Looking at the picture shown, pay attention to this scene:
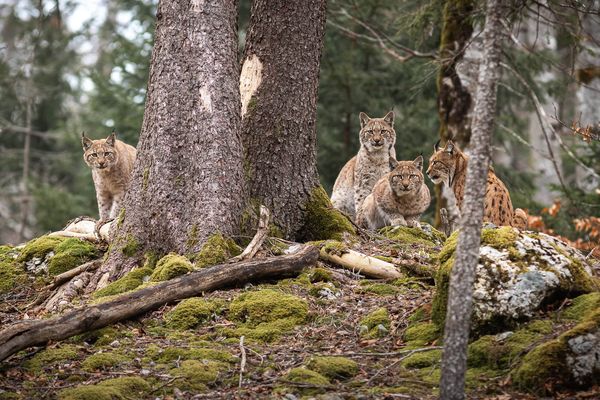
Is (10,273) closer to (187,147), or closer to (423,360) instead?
(187,147)

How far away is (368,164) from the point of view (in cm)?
1311

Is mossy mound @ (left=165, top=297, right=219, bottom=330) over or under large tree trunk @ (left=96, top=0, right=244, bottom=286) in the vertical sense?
under

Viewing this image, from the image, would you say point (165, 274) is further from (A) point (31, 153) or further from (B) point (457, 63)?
(A) point (31, 153)

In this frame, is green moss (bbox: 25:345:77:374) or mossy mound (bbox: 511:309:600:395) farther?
green moss (bbox: 25:345:77:374)

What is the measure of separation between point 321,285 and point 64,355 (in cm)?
264

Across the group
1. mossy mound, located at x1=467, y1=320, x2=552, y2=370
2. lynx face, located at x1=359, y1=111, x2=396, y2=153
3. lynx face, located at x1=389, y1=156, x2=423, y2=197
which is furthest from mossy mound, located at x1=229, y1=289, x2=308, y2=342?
lynx face, located at x1=359, y1=111, x2=396, y2=153

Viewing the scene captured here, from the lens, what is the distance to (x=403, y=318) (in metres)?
7.03

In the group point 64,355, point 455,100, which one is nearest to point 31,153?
point 455,100

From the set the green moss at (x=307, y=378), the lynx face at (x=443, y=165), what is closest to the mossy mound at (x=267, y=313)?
the green moss at (x=307, y=378)

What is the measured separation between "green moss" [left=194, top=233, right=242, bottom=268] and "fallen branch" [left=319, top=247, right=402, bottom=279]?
44.1 inches

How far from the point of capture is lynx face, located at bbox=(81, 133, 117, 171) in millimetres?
11805

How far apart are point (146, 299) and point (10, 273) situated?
2807 millimetres

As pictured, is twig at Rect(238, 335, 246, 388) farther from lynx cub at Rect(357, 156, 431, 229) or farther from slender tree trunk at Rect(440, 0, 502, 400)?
lynx cub at Rect(357, 156, 431, 229)

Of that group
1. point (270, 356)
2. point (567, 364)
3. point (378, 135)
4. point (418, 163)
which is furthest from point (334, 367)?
point (378, 135)
